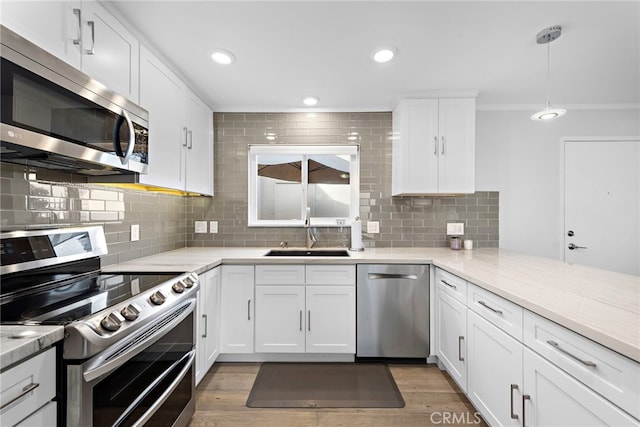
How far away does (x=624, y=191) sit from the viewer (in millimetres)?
2775

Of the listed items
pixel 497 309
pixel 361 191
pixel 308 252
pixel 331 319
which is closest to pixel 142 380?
pixel 331 319

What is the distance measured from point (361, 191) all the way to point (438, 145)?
83cm

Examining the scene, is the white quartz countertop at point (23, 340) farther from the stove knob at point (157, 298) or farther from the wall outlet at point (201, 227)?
the wall outlet at point (201, 227)

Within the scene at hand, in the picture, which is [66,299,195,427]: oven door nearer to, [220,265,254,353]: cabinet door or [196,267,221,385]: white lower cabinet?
[196,267,221,385]: white lower cabinet

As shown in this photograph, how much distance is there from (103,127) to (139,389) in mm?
1145

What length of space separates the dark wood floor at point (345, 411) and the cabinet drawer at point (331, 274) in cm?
82

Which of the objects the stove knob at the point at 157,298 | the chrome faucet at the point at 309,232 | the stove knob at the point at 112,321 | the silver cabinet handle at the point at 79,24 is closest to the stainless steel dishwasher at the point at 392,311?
the chrome faucet at the point at 309,232

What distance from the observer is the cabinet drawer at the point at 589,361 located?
81 cm

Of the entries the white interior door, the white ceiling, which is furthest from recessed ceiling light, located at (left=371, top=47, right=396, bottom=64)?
the white interior door

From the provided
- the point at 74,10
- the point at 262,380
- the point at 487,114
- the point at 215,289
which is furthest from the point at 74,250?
the point at 487,114

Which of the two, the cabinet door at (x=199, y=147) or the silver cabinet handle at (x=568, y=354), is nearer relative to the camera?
the silver cabinet handle at (x=568, y=354)

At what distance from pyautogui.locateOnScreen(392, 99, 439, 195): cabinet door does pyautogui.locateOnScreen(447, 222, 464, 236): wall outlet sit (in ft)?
1.72

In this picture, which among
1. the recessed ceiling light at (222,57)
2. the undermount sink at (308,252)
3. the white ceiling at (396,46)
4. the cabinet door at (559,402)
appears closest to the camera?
the cabinet door at (559,402)

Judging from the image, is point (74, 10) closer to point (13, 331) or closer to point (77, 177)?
point (77, 177)
